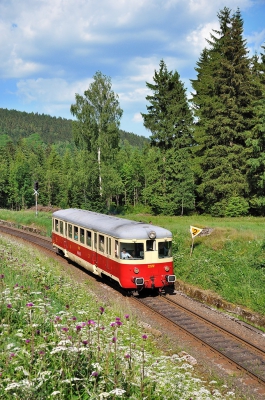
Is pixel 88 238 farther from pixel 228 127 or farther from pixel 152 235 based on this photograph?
pixel 228 127

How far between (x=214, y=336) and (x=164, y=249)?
4.66 metres

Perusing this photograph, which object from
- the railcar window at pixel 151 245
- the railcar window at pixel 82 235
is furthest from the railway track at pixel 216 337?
the railcar window at pixel 82 235

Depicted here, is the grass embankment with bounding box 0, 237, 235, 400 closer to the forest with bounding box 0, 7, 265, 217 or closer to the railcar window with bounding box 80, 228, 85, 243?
the railcar window with bounding box 80, 228, 85, 243

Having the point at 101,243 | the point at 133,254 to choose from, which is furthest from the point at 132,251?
the point at 101,243

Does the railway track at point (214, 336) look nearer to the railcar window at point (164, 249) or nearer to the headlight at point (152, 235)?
the railcar window at point (164, 249)

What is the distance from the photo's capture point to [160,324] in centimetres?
1344

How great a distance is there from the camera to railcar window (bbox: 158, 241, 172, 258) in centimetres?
1623

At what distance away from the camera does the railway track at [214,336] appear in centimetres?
1038

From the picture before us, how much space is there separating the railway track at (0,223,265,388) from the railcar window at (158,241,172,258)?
176cm

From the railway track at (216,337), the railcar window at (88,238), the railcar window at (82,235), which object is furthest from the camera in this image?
the railcar window at (82,235)

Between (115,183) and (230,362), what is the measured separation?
31.1 meters

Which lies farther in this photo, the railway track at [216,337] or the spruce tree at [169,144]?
the spruce tree at [169,144]

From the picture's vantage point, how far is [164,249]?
645 inches

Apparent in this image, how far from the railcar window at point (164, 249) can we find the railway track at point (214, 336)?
5.76 feet
